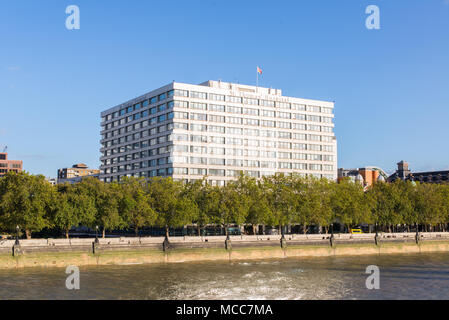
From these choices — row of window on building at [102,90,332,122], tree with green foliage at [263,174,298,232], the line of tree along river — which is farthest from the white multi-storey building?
tree with green foliage at [263,174,298,232]

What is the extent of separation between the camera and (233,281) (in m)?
69.4

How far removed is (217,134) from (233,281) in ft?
297

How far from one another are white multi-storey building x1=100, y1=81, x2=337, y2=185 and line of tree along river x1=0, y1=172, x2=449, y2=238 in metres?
24.6

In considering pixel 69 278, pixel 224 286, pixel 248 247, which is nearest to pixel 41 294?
pixel 69 278

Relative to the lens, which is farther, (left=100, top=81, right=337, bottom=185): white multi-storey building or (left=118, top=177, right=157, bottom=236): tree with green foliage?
(left=100, top=81, right=337, bottom=185): white multi-storey building

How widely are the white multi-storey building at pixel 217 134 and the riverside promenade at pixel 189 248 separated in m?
42.3

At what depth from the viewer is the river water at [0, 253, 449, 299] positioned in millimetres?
59344

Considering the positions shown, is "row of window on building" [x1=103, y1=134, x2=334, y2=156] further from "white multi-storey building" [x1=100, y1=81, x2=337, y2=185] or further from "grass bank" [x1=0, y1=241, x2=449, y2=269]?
"grass bank" [x1=0, y1=241, x2=449, y2=269]

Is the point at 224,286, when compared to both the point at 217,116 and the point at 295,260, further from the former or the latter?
the point at 217,116

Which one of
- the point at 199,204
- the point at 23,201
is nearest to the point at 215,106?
the point at 199,204

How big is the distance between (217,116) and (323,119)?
134 ft

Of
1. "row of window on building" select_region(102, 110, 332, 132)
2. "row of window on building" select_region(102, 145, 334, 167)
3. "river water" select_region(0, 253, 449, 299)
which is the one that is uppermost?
"row of window on building" select_region(102, 110, 332, 132)

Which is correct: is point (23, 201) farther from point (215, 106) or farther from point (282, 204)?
point (215, 106)

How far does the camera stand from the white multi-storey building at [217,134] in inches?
5974
